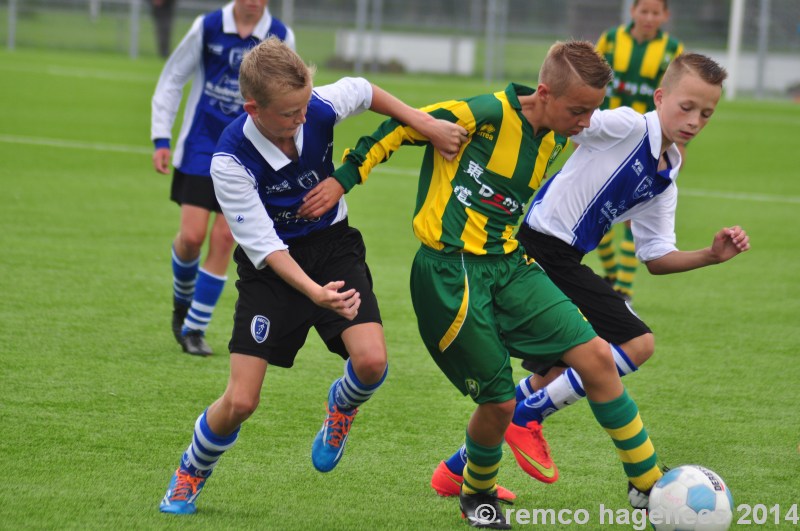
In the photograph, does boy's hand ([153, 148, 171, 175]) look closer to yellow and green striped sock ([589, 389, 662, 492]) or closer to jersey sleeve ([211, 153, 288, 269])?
jersey sleeve ([211, 153, 288, 269])

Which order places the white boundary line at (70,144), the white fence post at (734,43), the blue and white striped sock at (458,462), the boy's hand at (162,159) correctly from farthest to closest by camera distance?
the white fence post at (734,43) < the white boundary line at (70,144) < the boy's hand at (162,159) < the blue and white striped sock at (458,462)

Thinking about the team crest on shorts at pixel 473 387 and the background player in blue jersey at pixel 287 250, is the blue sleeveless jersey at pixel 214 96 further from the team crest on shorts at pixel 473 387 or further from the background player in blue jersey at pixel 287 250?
the team crest on shorts at pixel 473 387

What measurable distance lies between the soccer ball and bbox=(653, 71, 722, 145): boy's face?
1307mm

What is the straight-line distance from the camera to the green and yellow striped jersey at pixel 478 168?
4012 mm

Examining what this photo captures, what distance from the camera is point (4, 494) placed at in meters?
4.05

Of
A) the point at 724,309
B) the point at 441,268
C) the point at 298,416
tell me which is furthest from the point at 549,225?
the point at 724,309

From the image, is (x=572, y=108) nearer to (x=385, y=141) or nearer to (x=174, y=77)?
(x=385, y=141)

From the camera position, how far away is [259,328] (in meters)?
4.04

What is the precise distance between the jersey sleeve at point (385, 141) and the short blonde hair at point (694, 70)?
96cm

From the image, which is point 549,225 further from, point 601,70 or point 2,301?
point 2,301

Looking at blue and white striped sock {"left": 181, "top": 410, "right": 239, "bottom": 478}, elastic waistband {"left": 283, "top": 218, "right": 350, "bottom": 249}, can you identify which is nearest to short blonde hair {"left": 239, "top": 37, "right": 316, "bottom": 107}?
elastic waistband {"left": 283, "top": 218, "right": 350, "bottom": 249}

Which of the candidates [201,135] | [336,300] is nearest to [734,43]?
[201,135]

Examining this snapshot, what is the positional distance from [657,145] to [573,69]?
2.38ft

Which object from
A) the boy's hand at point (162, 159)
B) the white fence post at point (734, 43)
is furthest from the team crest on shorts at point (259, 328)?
the white fence post at point (734, 43)
